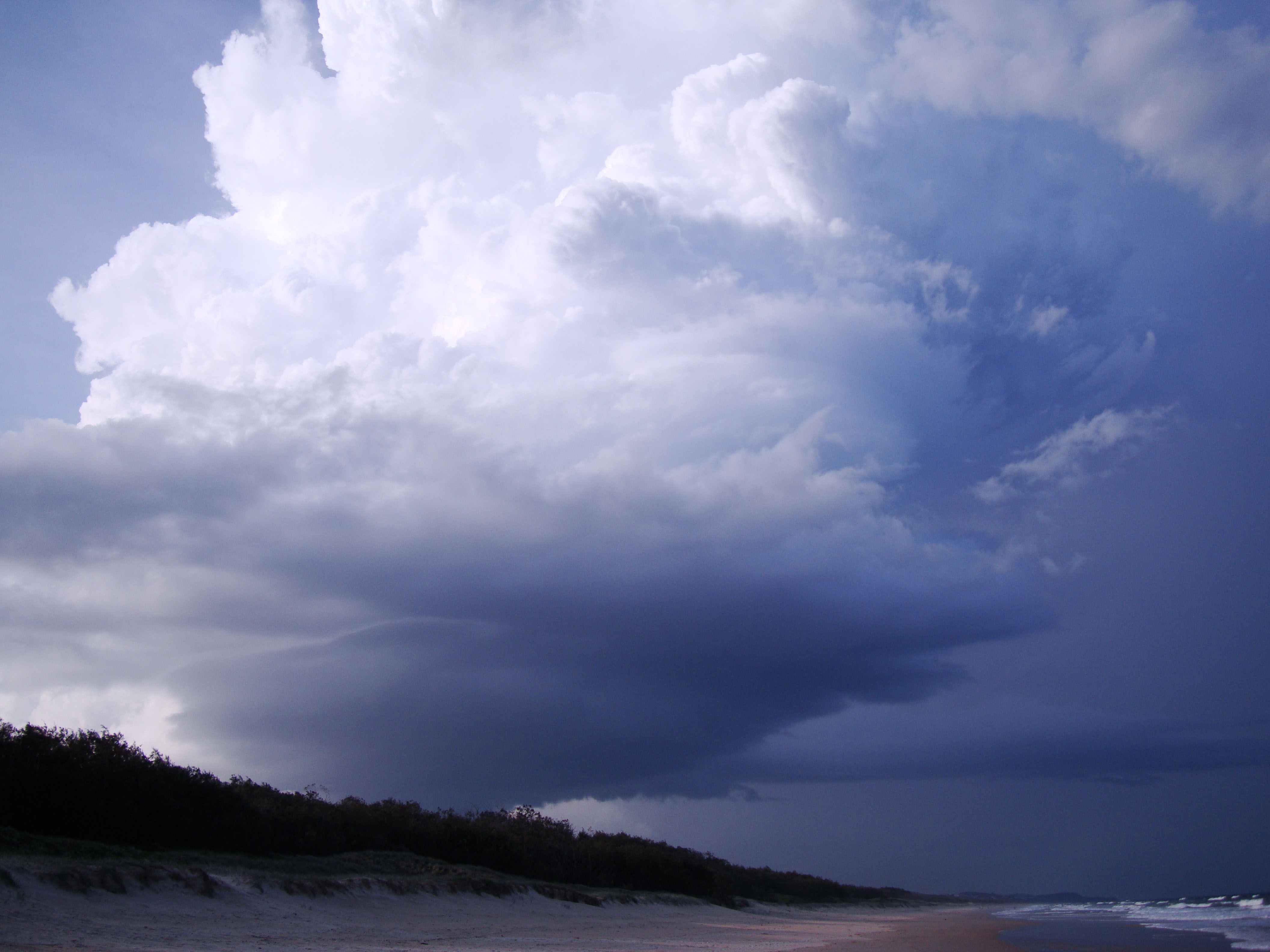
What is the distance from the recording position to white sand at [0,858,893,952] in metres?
11.1

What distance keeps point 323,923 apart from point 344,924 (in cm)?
52

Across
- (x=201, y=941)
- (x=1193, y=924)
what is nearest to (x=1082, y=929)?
(x=1193, y=924)

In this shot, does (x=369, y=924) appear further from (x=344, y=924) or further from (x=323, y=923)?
(x=323, y=923)

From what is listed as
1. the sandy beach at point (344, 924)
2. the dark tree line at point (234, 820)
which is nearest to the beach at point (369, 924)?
the sandy beach at point (344, 924)

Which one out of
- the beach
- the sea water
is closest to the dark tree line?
the beach

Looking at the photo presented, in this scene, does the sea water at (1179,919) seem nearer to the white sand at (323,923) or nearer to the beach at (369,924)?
the beach at (369,924)

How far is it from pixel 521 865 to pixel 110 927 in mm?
18936

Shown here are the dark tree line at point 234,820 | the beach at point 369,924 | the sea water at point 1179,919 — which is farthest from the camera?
the sea water at point 1179,919

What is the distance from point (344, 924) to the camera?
15.5 metres

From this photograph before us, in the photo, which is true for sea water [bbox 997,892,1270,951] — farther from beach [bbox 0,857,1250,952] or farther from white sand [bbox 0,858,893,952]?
white sand [bbox 0,858,893,952]

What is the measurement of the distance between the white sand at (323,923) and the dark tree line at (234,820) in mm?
3405

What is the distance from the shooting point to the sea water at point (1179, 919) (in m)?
23.3

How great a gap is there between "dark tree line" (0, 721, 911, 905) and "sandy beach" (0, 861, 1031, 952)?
3266 mm

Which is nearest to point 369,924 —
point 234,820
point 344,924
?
point 344,924
